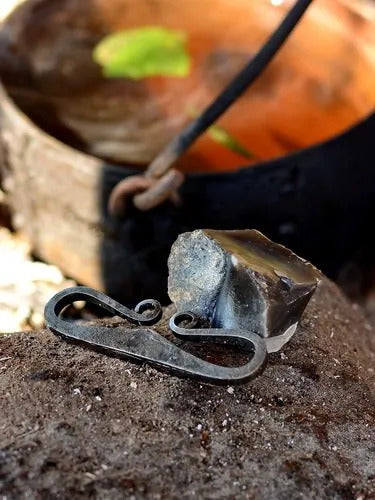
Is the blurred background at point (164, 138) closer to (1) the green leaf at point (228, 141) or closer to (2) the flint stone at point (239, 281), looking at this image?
(1) the green leaf at point (228, 141)

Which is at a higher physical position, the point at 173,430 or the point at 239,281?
the point at 239,281

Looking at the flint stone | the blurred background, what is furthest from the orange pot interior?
the flint stone

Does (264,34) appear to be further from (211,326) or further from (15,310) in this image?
(211,326)

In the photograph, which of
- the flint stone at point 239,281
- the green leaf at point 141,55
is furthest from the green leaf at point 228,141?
the flint stone at point 239,281

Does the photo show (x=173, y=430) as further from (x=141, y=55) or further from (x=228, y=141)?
(x=141, y=55)

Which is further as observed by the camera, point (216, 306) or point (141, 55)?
point (141, 55)

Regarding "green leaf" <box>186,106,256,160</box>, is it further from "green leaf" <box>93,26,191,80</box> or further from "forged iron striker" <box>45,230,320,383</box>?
→ "forged iron striker" <box>45,230,320,383</box>

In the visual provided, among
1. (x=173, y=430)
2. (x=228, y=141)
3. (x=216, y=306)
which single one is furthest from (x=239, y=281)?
(x=228, y=141)
